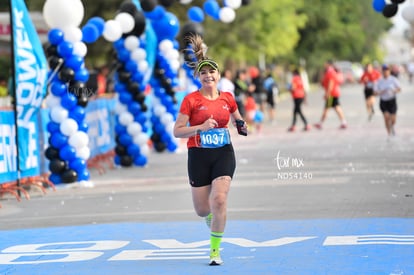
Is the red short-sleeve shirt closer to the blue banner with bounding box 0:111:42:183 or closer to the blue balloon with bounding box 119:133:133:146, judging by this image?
the blue banner with bounding box 0:111:42:183

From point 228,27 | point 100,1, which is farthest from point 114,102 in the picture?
point 228,27

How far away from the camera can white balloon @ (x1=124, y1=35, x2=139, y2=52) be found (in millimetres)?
21734

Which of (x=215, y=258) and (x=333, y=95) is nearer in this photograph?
(x=215, y=258)

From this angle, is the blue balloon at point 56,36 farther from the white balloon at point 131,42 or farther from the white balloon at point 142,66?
the white balloon at point 142,66

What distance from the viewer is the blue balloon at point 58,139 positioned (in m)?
18.0

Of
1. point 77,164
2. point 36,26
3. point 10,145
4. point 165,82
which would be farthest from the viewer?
point 36,26

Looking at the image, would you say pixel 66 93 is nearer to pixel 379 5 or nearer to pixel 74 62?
pixel 74 62

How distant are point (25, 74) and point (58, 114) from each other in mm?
1326

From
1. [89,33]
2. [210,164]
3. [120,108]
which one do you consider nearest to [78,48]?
[89,33]

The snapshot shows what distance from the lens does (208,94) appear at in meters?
9.95

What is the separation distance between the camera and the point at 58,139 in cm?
Answer: 1800

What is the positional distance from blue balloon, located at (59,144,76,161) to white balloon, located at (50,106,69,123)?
446mm

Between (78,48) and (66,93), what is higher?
(78,48)

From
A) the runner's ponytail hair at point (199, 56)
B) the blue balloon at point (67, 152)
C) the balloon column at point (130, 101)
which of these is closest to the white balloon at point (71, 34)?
the blue balloon at point (67, 152)
